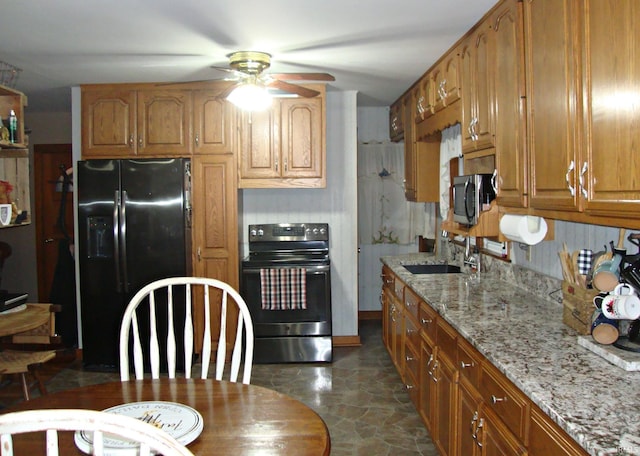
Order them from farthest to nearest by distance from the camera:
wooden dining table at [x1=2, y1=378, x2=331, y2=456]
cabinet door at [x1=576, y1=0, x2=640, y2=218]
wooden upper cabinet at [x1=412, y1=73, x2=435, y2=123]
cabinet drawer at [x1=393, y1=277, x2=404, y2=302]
Answer: wooden upper cabinet at [x1=412, y1=73, x2=435, y2=123] < cabinet drawer at [x1=393, y1=277, x2=404, y2=302] < cabinet door at [x1=576, y1=0, x2=640, y2=218] < wooden dining table at [x1=2, y1=378, x2=331, y2=456]

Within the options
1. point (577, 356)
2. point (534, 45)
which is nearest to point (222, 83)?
point (534, 45)

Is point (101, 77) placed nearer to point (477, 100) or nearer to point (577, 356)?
point (477, 100)

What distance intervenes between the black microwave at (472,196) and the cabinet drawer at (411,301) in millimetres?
525

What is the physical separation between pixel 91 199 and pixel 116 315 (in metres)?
0.95

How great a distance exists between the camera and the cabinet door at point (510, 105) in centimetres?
242

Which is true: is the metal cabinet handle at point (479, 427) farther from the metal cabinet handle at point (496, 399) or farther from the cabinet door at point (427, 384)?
the cabinet door at point (427, 384)

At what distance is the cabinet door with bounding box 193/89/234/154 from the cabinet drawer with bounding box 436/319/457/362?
8.51 feet

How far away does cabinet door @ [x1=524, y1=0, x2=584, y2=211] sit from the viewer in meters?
1.94

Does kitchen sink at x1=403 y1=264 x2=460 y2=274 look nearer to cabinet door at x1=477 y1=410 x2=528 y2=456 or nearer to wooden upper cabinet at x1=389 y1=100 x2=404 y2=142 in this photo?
wooden upper cabinet at x1=389 y1=100 x2=404 y2=142

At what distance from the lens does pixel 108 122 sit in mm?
4547

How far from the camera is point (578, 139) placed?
6.24ft

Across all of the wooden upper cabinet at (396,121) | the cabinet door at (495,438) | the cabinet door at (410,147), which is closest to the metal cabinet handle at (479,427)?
the cabinet door at (495,438)

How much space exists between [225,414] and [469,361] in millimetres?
1057

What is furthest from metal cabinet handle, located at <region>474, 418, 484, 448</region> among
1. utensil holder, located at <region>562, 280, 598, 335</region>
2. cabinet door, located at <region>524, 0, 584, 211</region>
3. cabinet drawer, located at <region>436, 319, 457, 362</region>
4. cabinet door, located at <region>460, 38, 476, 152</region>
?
cabinet door, located at <region>460, 38, 476, 152</region>
